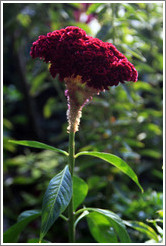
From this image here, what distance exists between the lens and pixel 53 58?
1.00 m

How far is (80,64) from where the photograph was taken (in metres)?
0.98

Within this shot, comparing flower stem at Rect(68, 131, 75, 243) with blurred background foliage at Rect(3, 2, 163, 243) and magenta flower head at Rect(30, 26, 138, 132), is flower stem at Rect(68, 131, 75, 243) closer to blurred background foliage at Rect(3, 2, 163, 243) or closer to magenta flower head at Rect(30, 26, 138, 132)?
magenta flower head at Rect(30, 26, 138, 132)

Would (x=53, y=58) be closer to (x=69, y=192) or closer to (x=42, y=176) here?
(x=69, y=192)

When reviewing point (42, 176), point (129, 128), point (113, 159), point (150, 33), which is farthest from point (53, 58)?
point (150, 33)

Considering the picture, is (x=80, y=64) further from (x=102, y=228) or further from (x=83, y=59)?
(x=102, y=228)

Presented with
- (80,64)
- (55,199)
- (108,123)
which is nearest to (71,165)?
(55,199)

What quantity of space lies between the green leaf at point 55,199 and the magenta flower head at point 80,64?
195mm

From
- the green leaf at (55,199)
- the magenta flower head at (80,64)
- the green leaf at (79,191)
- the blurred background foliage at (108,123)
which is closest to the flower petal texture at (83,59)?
the magenta flower head at (80,64)

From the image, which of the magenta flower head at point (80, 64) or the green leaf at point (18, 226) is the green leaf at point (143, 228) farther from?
the magenta flower head at point (80, 64)

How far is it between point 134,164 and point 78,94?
1489 mm

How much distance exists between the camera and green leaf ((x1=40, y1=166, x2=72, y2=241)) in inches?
34.2

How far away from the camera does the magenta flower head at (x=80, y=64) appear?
98 cm

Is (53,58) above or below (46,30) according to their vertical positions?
below

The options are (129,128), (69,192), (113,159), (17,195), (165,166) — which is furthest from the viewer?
(17,195)
